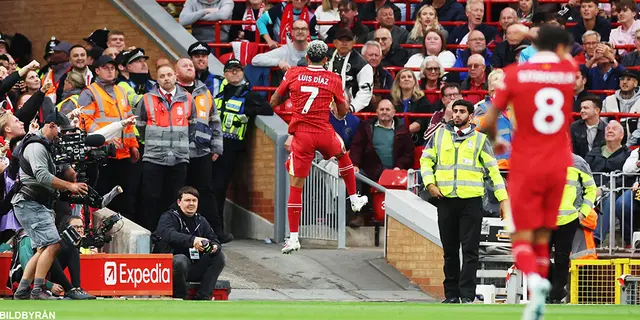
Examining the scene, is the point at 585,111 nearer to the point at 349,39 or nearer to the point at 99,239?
the point at 349,39

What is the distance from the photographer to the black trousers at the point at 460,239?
16.2 m

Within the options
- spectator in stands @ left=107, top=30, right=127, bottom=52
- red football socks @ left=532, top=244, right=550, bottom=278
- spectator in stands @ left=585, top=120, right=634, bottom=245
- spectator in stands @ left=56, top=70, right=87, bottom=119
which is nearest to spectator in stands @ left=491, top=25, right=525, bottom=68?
spectator in stands @ left=585, top=120, right=634, bottom=245

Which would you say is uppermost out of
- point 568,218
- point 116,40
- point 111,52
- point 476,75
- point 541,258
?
point 116,40

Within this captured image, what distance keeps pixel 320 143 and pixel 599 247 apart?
368cm

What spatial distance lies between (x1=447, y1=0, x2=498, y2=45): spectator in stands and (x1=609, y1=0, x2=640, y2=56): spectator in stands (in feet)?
5.94

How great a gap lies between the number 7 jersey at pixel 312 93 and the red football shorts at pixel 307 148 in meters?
0.07

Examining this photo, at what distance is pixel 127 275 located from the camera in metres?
16.2

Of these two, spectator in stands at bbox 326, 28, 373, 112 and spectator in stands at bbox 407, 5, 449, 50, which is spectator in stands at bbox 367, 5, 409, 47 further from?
spectator in stands at bbox 326, 28, 373, 112

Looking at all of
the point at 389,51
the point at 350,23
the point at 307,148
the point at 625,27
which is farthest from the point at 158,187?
the point at 625,27

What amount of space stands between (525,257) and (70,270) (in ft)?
21.0

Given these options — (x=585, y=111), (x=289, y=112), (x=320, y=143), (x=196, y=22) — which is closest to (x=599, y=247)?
(x=585, y=111)

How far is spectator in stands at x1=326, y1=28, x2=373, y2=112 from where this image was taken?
20.4 metres

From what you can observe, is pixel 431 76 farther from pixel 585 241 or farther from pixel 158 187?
pixel 158 187

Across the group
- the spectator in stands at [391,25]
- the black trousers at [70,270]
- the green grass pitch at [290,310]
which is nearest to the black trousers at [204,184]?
the black trousers at [70,270]
